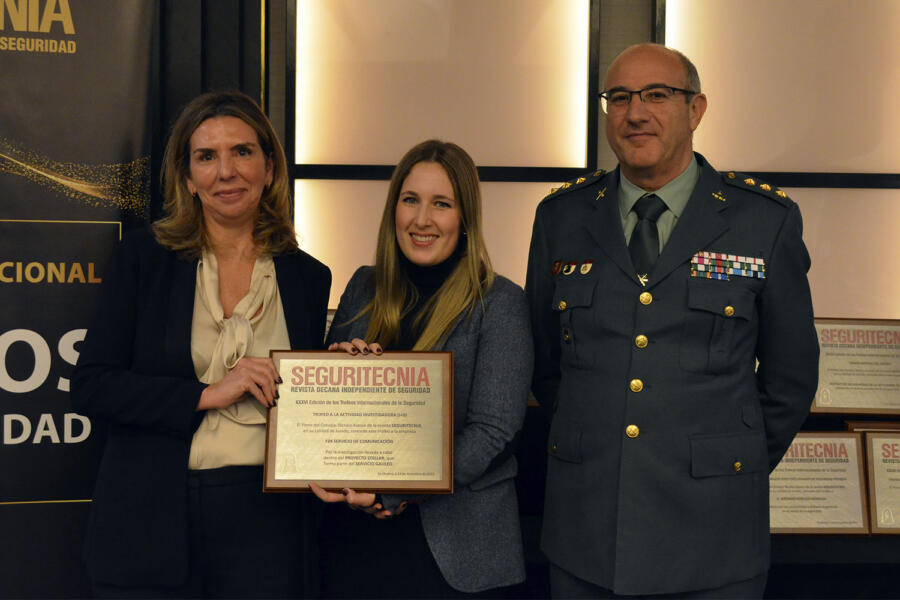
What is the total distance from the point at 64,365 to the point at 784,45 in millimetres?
2830

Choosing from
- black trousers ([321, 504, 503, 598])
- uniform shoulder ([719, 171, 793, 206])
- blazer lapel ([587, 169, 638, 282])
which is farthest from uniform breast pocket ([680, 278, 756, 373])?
black trousers ([321, 504, 503, 598])

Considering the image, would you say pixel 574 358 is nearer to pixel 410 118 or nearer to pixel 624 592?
pixel 624 592

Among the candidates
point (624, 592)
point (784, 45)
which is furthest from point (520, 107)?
point (624, 592)

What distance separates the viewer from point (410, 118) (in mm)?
3236

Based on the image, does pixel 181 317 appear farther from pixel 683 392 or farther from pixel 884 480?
pixel 884 480

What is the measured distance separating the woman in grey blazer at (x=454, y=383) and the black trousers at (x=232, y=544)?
11 cm

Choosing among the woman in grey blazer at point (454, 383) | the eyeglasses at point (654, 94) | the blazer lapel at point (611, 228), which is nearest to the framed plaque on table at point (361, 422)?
the woman in grey blazer at point (454, 383)

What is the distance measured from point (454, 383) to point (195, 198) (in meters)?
0.78

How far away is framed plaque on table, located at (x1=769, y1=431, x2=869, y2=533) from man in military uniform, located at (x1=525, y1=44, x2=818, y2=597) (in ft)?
2.58

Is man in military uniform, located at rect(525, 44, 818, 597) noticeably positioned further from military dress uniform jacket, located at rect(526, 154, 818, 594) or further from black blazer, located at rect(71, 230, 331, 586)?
black blazer, located at rect(71, 230, 331, 586)

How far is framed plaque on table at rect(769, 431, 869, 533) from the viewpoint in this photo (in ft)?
8.63

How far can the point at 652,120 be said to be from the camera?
1.81m

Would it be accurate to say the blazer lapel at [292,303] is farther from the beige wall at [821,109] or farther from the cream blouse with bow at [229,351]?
the beige wall at [821,109]

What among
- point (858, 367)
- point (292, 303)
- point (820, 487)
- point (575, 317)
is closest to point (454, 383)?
point (575, 317)
